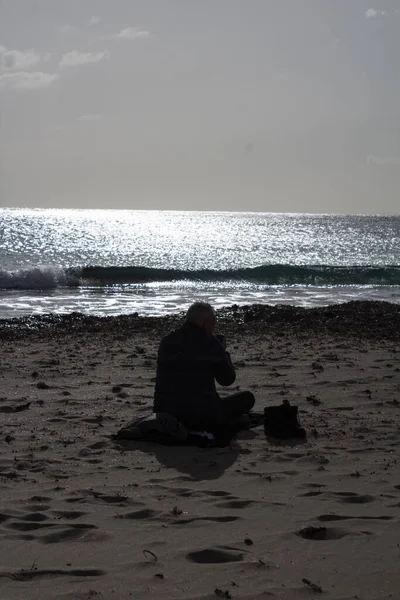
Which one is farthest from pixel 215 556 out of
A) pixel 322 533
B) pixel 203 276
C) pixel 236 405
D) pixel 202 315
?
pixel 203 276

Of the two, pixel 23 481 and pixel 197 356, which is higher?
pixel 197 356

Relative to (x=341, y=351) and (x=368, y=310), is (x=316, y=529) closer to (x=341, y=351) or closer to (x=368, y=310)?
(x=341, y=351)

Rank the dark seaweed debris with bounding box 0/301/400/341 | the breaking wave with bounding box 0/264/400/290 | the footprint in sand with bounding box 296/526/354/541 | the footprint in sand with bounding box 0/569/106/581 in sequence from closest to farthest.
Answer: the footprint in sand with bounding box 0/569/106/581 < the footprint in sand with bounding box 296/526/354/541 < the dark seaweed debris with bounding box 0/301/400/341 < the breaking wave with bounding box 0/264/400/290

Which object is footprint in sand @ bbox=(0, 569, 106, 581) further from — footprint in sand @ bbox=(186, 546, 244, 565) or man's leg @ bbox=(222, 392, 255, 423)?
man's leg @ bbox=(222, 392, 255, 423)

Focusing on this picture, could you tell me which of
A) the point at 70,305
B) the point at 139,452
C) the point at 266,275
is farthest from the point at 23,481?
the point at 266,275

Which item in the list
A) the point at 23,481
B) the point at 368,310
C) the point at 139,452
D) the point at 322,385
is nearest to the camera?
the point at 23,481

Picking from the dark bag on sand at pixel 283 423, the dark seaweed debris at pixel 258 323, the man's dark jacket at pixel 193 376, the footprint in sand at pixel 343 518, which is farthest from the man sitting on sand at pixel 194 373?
the dark seaweed debris at pixel 258 323

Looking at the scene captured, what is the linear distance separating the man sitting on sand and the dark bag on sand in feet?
1.29

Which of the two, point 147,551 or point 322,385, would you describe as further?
point 322,385

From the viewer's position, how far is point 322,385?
8828 mm

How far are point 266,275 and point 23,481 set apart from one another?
102ft

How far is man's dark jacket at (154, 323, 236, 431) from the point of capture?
6.69 metres

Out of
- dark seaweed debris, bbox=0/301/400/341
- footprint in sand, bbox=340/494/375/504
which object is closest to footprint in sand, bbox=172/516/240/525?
footprint in sand, bbox=340/494/375/504

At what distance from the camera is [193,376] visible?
6.73 meters
